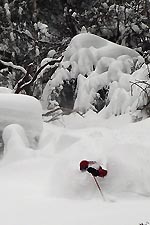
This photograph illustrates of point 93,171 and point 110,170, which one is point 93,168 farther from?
point 110,170

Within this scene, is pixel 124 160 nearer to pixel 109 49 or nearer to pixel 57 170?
pixel 57 170

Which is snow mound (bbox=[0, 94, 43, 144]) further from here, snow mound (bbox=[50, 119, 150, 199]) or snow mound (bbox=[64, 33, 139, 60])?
snow mound (bbox=[64, 33, 139, 60])

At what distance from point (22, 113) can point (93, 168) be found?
1.82 m

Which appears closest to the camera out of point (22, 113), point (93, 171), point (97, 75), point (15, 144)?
point (93, 171)

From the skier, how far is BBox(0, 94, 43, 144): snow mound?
5.36 feet

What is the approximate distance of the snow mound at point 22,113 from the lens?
5.02 m

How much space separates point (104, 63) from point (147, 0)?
69.2 inches

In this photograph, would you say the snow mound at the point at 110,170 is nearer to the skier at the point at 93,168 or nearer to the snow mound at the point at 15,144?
the skier at the point at 93,168

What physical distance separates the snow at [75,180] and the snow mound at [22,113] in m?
0.11

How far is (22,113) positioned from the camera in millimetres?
5074

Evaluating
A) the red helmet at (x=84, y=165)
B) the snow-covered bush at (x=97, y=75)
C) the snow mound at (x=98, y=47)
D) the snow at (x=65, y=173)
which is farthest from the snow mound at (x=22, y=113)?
the snow mound at (x=98, y=47)

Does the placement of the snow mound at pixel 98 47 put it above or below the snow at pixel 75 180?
above

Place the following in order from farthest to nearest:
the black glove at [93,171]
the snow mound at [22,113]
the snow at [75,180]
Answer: the snow mound at [22,113] < the black glove at [93,171] < the snow at [75,180]

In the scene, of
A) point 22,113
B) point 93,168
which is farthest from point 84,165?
point 22,113
